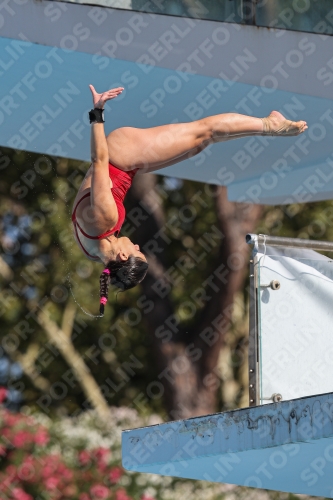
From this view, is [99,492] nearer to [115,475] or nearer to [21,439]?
[115,475]

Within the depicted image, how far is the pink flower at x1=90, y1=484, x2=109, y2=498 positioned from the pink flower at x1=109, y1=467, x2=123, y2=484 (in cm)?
15

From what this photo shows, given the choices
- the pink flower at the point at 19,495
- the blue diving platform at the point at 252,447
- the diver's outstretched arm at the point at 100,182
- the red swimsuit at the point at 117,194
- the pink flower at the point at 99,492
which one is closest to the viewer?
the blue diving platform at the point at 252,447

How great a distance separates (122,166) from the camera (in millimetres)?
5105

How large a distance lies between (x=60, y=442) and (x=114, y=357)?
3.97 feet

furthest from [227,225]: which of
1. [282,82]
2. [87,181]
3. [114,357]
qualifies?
[87,181]

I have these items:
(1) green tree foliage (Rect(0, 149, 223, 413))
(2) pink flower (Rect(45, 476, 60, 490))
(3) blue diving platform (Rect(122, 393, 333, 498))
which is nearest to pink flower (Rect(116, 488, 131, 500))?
(2) pink flower (Rect(45, 476, 60, 490))

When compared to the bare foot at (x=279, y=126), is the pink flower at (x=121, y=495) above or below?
below

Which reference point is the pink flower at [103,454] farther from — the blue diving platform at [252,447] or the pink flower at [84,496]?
the blue diving platform at [252,447]

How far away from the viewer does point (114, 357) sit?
10695 millimetres

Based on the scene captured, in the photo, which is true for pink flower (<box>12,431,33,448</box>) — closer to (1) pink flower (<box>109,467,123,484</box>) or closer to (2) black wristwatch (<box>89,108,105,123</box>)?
(1) pink flower (<box>109,467,123,484</box>)

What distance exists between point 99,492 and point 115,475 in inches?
12.1

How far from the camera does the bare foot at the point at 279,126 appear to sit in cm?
530

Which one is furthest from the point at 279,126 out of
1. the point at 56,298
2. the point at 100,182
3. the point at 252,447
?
the point at 56,298

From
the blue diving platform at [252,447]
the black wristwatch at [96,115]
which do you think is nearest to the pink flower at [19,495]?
the blue diving platform at [252,447]
